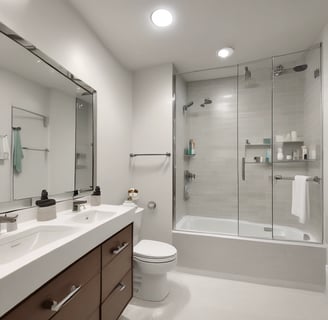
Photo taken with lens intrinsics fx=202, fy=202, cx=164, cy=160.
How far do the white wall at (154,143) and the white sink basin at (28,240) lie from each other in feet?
4.91

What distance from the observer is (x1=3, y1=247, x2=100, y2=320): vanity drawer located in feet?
2.46

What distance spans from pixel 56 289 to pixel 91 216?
2.39 feet

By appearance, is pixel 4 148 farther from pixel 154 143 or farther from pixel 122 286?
pixel 154 143

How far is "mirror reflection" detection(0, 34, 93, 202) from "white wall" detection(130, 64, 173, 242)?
34.3 inches

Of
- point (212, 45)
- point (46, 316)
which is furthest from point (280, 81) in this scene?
point (46, 316)

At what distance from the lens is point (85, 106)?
1880mm

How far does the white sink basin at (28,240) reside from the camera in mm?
989

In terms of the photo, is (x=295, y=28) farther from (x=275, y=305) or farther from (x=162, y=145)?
(x=275, y=305)

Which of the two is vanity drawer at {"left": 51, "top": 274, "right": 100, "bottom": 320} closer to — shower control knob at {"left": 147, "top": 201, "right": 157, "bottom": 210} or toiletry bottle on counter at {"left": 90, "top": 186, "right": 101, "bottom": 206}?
toiletry bottle on counter at {"left": 90, "top": 186, "right": 101, "bottom": 206}

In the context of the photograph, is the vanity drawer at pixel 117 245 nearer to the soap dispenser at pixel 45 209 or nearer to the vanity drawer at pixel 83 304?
the vanity drawer at pixel 83 304

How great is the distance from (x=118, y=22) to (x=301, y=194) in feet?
8.62

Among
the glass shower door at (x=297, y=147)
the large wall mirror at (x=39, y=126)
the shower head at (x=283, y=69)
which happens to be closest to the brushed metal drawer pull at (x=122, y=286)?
the large wall mirror at (x=39, y=126)

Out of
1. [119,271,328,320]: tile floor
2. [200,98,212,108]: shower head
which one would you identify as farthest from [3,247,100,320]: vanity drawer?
[200,98,212,108]: shower head

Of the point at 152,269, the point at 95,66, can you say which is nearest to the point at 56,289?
the point at 152,269
